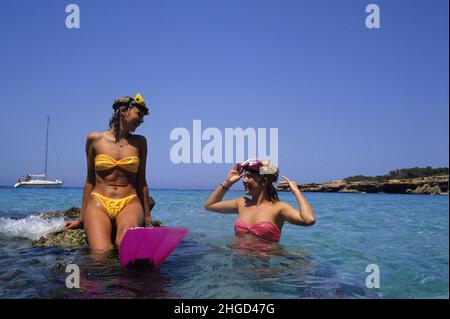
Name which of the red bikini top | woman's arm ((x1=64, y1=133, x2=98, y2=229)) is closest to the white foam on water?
woman's arm ((x1=64, y1=133, x2=98, y2=229))

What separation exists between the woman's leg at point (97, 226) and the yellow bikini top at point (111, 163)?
0.45 m

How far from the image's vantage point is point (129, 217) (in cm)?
456

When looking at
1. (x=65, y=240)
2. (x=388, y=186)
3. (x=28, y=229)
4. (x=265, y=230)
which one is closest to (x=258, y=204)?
(x=265, y=230)

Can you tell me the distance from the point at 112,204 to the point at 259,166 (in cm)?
202

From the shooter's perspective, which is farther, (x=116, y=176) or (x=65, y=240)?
(x=65, y=240)

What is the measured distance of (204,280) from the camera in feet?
11.8

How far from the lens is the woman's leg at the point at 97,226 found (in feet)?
14.7

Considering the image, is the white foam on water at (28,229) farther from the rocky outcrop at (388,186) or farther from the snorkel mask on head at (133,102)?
the rocky outcrop at (388,186)

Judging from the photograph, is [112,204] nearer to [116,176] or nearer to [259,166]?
[116,176]

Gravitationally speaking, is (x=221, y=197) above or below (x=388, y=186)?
above

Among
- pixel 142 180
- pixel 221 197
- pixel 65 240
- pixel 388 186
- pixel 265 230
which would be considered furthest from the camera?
pixel 388 186
